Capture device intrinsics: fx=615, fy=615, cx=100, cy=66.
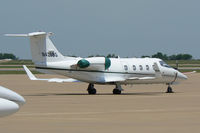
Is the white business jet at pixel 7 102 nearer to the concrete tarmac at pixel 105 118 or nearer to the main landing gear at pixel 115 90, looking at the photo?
the concrete tarmac at pixel 105 118

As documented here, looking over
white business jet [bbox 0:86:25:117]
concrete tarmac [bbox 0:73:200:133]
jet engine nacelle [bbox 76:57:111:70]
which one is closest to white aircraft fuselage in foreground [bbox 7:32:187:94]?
jet engine nacelle [bbox 76:57:111:70]

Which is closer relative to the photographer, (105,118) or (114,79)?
(105,118)

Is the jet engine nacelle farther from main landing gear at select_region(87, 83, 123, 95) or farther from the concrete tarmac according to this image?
the concrete tarmac

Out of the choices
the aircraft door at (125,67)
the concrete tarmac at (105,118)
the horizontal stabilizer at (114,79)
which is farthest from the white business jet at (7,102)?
the aircraft door at (125,67)

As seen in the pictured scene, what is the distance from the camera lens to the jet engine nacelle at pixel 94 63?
3417 cm

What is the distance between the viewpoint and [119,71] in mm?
36125

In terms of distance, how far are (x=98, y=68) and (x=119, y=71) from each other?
150cm

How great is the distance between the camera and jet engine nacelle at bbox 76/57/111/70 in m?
34.2

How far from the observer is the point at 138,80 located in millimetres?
36094

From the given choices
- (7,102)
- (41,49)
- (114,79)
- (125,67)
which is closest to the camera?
(7,102)

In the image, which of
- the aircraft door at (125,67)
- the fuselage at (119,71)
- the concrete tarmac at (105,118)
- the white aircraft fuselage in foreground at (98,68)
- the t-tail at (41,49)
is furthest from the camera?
the aircraft door at (125,67)

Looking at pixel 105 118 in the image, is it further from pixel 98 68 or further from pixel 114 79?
pixel 114 79

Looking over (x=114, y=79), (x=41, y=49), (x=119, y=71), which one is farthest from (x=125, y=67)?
(x=41, y=49)

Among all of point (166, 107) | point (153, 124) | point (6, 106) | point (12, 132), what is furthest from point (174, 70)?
point (6, 106)
